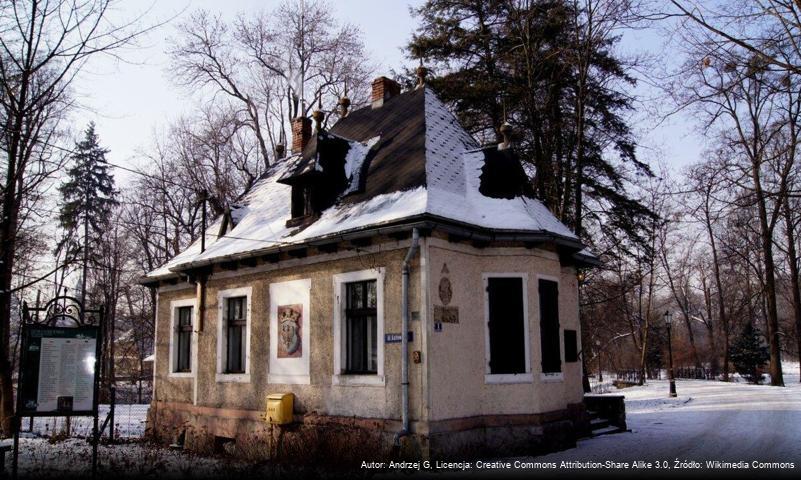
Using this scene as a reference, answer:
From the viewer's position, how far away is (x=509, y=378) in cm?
1207

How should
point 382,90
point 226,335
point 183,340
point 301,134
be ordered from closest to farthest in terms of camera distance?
point 226,335 → point 183,340 → point 382,90 → point 301,134

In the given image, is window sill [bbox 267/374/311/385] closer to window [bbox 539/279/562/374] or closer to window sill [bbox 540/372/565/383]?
window sill [bbox 540/372/565/383]

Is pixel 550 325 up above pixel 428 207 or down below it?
below

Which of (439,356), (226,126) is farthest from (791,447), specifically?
(226,126)

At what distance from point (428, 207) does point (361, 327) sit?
292cm

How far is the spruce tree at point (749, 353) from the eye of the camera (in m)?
43.2

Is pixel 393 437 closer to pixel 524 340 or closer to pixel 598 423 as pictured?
pixel 524 340

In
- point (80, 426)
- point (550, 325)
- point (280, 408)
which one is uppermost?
point (550, 325)

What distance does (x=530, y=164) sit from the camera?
2242 centimetres

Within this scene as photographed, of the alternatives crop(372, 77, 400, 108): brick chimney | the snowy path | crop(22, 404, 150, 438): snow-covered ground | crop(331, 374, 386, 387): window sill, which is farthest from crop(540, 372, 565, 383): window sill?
crop(22, 404, 150, 438): snow-covered ground

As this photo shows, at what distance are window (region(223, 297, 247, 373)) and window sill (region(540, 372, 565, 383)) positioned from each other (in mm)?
7185

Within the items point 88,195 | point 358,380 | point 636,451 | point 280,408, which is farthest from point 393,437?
point 88,195

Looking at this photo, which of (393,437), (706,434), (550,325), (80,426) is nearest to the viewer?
(393,437)

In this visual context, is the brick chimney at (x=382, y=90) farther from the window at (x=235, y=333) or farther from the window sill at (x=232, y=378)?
the window sill at (x=232, y=378)
